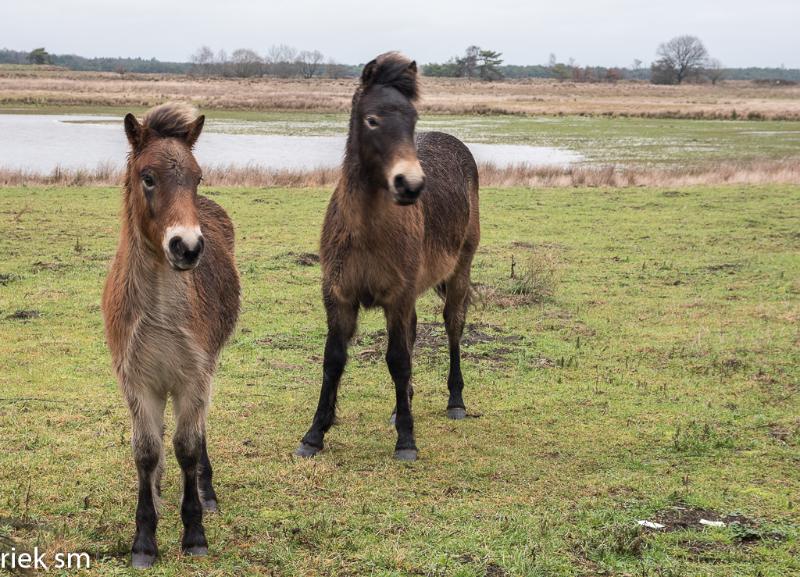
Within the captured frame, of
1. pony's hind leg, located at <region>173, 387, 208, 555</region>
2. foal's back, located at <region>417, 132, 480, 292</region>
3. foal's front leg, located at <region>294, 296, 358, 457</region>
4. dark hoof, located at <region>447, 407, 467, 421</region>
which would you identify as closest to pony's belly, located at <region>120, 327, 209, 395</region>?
pony's hind leg, located at <region>173, 387, 208, 555</region>

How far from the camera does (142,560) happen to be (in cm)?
432

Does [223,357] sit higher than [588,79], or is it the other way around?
[588,79]

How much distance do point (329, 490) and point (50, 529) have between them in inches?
68.0

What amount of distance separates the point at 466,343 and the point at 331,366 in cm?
317

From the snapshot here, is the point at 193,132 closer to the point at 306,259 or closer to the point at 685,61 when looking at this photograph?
the point at 306,259

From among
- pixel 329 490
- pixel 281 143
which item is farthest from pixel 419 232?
pixel 281 143

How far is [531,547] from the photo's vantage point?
4609 millimetres

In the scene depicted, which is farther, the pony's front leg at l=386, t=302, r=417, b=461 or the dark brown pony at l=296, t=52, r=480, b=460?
the pony's front leg at l=386, t=302, r=417, b=461

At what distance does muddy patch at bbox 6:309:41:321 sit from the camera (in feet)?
31.4

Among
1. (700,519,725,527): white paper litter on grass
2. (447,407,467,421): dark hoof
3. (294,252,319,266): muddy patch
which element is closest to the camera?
(700,519,725,527): white paper litter on grass

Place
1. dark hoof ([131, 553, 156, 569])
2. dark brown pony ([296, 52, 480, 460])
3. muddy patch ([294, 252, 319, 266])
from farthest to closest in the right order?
1. muddy patch ([294, 252, 319, 266])
2. dark brown pony ([296, 52, 480, 460])
3. dark hoof ([131, 553, 156, 569])

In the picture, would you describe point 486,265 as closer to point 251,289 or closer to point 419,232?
point 251,289

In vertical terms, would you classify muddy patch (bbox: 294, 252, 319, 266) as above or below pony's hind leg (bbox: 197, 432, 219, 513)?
above

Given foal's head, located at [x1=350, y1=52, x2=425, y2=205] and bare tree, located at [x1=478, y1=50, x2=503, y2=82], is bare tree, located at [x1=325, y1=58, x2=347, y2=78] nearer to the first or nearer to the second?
bare tree, located at [x1=478, y1=50, x2=503, y2=82]
